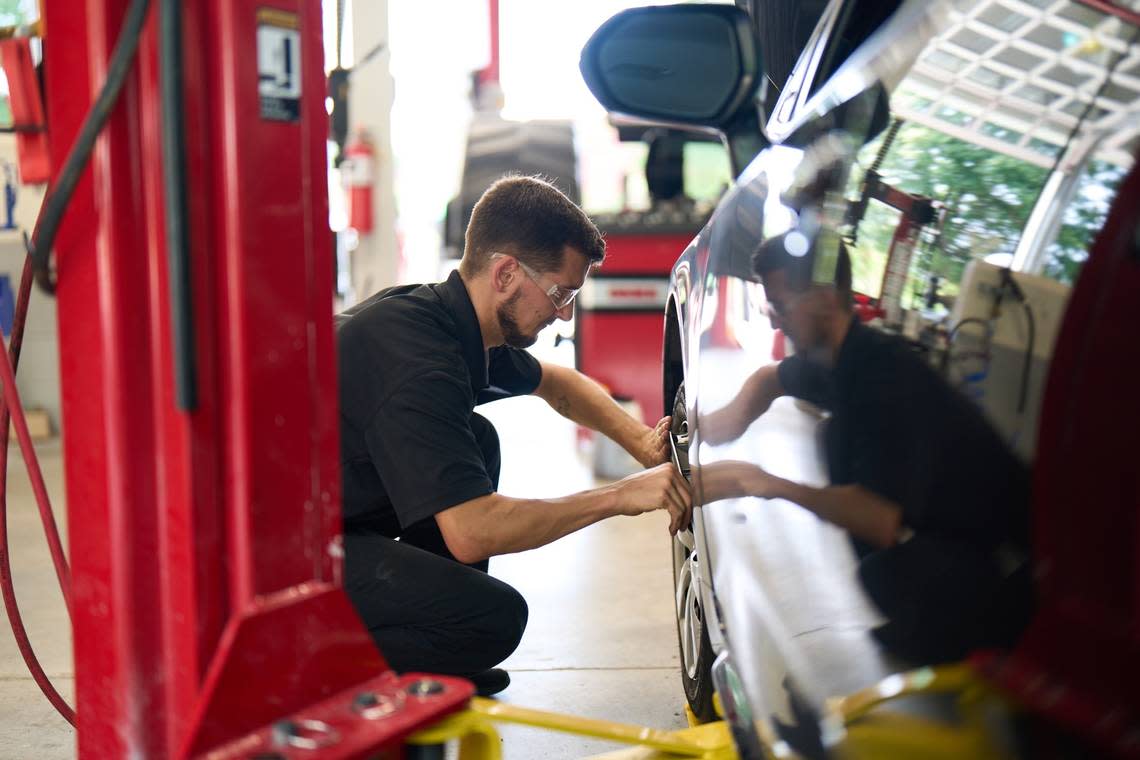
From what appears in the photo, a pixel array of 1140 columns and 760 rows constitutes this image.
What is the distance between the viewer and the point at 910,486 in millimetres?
877

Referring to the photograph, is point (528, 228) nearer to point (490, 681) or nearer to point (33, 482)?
point (490, 681)

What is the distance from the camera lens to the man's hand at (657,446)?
2.13 m

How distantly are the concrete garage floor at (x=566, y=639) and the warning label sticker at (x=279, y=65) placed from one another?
1407mm

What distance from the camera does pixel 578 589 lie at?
10.5 ft

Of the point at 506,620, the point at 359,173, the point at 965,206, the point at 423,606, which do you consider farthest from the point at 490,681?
the point at 359,173

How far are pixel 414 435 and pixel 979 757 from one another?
4.40 feet

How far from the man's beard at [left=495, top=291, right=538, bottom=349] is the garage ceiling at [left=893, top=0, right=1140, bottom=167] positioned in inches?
57.4

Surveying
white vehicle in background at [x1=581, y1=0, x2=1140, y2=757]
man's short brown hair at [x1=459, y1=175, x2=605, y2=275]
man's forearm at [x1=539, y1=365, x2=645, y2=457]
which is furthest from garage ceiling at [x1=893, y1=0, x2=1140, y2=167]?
man's forearm at [x1=539, y1=365, x2=645, y2=457]

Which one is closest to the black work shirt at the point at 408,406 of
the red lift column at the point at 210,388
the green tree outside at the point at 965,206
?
the red lift column at the point at 210,388

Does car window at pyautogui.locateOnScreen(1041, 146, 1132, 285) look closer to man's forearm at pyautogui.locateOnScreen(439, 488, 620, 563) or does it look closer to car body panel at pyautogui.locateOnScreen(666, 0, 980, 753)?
car body panel at pyautogui.locateOnScreen(666, 0, 980, 753)

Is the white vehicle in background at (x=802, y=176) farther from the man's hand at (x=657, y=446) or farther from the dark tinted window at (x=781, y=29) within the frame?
the man's hand at (x=657, y=446)

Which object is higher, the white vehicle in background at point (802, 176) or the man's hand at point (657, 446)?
the white vehicle in background at point (802, 176)

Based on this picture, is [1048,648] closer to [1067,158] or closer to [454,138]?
[1067,158]

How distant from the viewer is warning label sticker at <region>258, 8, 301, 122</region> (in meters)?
1.08
